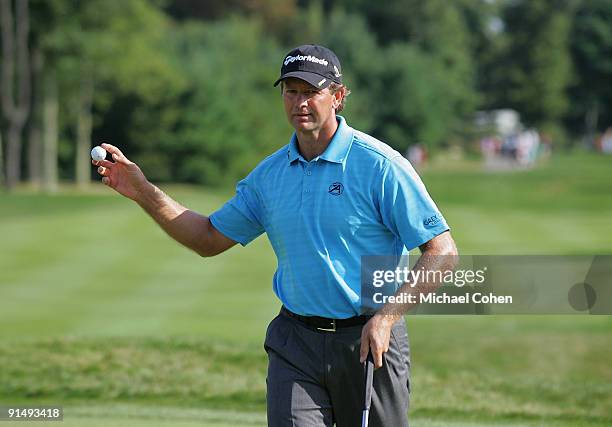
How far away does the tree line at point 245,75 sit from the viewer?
44.6 metres

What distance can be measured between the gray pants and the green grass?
2.52 m

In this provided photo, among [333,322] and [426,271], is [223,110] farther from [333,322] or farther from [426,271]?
[426,271]

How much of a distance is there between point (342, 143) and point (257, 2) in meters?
68.3

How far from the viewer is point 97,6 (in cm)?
4300

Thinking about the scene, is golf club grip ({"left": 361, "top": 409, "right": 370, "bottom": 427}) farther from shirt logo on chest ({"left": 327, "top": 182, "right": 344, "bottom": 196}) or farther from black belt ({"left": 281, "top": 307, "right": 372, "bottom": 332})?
shirt logo on chest ({"left": 327, "top": 182, "right": 344, "bottom": 196})

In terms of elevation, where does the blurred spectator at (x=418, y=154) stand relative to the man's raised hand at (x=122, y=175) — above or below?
above

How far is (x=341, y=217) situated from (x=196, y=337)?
7428 mm

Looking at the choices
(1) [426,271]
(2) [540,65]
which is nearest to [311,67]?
(1) [426,271]

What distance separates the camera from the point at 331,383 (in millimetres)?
4270

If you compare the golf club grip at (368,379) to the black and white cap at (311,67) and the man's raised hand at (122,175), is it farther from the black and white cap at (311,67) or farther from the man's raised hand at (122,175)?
the man's raised hand at (122,175)

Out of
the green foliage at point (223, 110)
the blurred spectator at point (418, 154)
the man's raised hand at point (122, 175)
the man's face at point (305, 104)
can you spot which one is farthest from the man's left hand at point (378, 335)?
the blurred spectator at point (418, 154)

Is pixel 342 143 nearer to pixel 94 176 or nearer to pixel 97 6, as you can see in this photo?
pixel 97 6

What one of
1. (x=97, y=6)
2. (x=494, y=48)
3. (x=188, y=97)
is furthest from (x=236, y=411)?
(x=494, y=48)

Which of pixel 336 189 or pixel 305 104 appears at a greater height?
pixel 305 104
